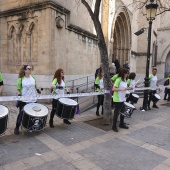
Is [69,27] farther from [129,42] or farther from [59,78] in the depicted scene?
[129,42]

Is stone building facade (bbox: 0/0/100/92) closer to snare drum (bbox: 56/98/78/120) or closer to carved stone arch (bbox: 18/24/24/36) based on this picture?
carved stone arch (bbox: 18/24/24/36)

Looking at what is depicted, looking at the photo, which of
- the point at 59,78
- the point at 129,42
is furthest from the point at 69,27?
the point at 129,42

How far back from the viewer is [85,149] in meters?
4.34

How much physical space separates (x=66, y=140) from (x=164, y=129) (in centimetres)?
333

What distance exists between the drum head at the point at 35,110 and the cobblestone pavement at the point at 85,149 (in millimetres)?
637

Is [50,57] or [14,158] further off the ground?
[50,57]

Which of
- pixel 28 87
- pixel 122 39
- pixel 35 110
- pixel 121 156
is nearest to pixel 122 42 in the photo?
pixel 122 39

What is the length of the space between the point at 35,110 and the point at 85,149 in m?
1.62

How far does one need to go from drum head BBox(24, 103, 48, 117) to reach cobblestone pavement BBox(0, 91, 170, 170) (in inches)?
25.1

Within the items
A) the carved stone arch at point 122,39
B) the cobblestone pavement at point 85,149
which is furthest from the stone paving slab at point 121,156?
the carved stone arch at point 122,39

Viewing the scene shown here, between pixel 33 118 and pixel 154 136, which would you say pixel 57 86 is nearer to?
pixel 33 118

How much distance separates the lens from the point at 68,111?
5.48 metres

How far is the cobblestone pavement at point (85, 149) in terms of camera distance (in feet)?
12.0

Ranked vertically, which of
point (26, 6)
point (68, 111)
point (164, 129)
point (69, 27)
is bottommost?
point (164, 129)
